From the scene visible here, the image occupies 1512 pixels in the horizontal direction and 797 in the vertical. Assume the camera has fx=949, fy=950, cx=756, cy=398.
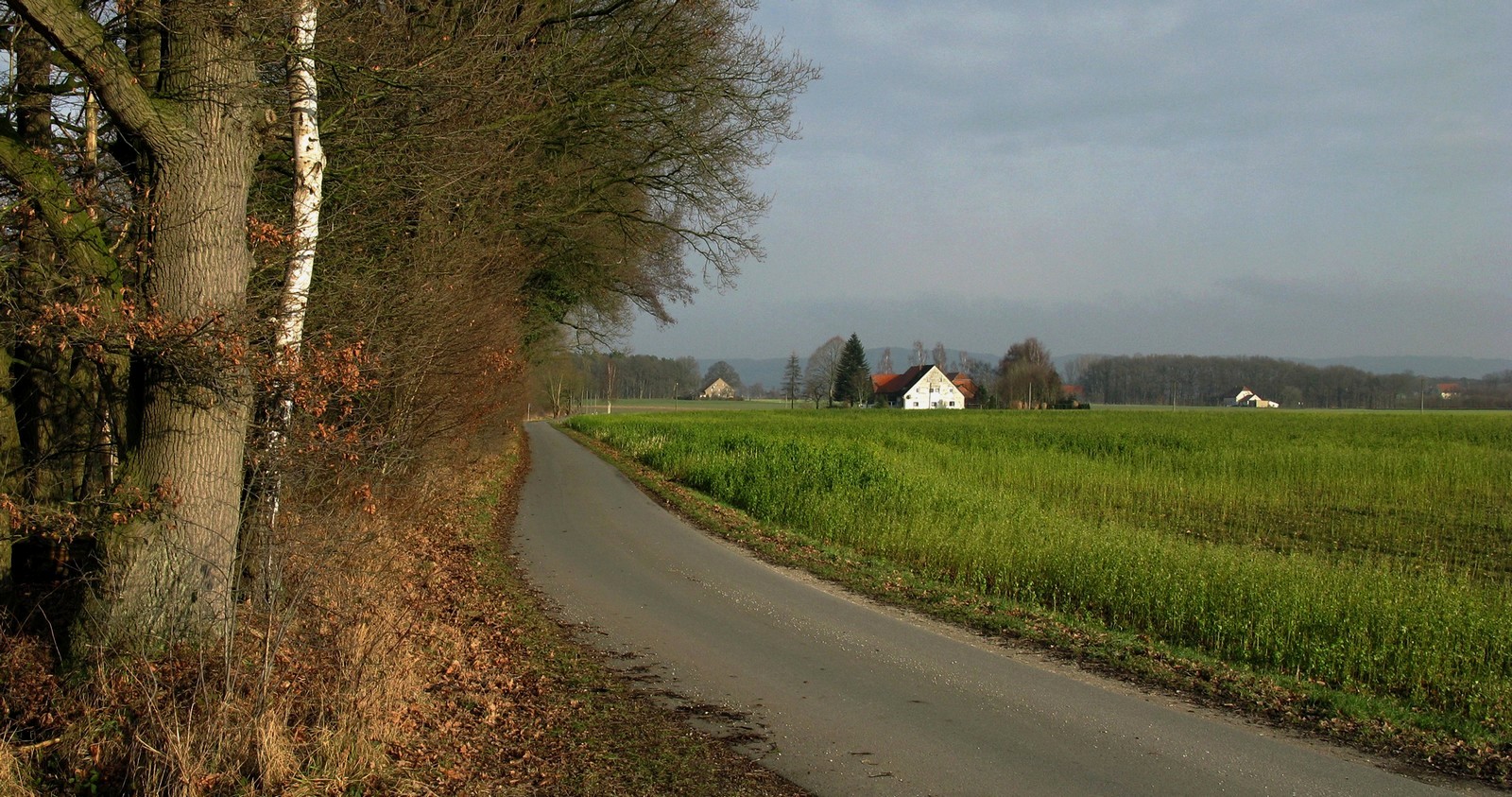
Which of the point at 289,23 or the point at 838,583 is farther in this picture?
the point at 838,583

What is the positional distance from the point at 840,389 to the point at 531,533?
10446 centimetres

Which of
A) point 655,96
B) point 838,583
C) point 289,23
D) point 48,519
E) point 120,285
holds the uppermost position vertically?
point 655,96

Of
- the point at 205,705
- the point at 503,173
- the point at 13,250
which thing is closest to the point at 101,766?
the point at 205,705

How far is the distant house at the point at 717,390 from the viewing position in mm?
174250

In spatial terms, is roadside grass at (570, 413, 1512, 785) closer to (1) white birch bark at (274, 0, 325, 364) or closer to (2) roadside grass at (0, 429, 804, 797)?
(2) roadside grass at (0, 429, 804, 797)

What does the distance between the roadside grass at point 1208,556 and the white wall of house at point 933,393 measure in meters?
93.1

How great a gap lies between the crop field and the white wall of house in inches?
3421

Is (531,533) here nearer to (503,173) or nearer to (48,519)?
(503,173)

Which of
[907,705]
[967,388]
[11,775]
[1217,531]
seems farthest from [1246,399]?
[11,775]

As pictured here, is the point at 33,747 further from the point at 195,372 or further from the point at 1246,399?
the point at 1246,399

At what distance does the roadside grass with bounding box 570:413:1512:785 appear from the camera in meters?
7.48

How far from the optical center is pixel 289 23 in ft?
21.8

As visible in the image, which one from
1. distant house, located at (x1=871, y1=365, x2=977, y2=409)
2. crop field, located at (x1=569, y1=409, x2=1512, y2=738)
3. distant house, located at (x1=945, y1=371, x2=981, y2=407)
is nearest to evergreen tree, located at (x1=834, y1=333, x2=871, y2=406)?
distant house, located at (x1=871, y1=365, x2=977, y2=409)

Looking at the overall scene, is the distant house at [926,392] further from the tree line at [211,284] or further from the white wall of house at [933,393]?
the tree line at [211,284]
